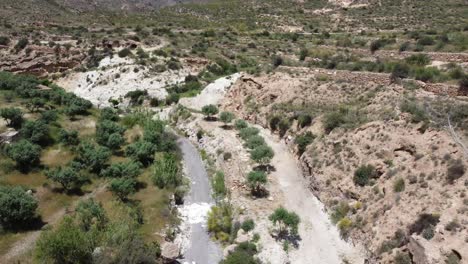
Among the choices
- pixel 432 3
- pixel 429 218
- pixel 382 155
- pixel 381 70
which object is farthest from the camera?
pixel 432 3

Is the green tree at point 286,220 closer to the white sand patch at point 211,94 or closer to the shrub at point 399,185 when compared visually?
the shrub at point 399,185

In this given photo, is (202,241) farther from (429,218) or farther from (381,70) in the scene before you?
(381,70)

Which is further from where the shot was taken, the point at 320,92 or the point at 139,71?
the point at 139,71

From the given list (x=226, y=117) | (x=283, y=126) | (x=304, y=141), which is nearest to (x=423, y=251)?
(x=304, y=141)

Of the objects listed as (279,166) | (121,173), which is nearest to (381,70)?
(279,166)

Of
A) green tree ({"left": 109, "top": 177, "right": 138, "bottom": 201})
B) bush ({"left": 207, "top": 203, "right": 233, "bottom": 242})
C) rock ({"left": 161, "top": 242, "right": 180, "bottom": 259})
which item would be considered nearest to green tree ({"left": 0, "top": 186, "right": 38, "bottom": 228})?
green tree ({"left": 109, "top": 177, "right": 138, "bottom": 201})

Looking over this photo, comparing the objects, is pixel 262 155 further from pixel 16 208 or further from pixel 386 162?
pixel 16 208

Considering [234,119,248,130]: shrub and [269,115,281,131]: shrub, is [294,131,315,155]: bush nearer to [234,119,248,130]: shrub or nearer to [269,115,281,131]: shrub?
[269,115,281,131]: shrub
